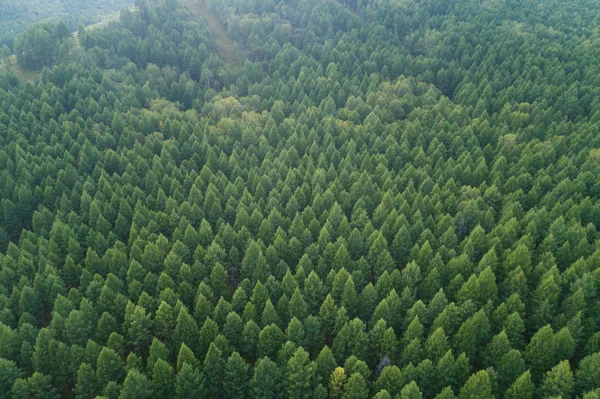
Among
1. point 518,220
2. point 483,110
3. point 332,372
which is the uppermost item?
point 483,110

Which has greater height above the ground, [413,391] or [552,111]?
[552,111]

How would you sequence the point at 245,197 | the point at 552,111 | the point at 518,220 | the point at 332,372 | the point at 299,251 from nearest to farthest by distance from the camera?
the point at 332,372 → the point at 299,251 → the point at 518,220 → the point at 245,197 → the point at 552,111

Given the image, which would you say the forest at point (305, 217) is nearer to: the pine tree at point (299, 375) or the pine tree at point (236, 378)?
the pine tree at point (236, 378)

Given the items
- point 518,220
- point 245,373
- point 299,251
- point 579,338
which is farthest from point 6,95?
point 579,338

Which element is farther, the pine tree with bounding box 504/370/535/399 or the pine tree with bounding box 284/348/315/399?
the pine tree with bounding box 284/348/315/399

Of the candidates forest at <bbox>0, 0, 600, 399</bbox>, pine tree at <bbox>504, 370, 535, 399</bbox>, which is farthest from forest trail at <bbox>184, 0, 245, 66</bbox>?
pine tree at <bbox>504, 370, 535, 399</bbox>

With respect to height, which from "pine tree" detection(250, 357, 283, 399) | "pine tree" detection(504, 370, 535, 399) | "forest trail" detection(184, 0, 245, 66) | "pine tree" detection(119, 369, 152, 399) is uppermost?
"forest trail" detection(184, 0, 245, 66)

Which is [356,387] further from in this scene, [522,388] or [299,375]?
[522,388]

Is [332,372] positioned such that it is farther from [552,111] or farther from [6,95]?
[6,95]

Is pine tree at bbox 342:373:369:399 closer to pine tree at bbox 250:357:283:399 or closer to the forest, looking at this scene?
the forest
